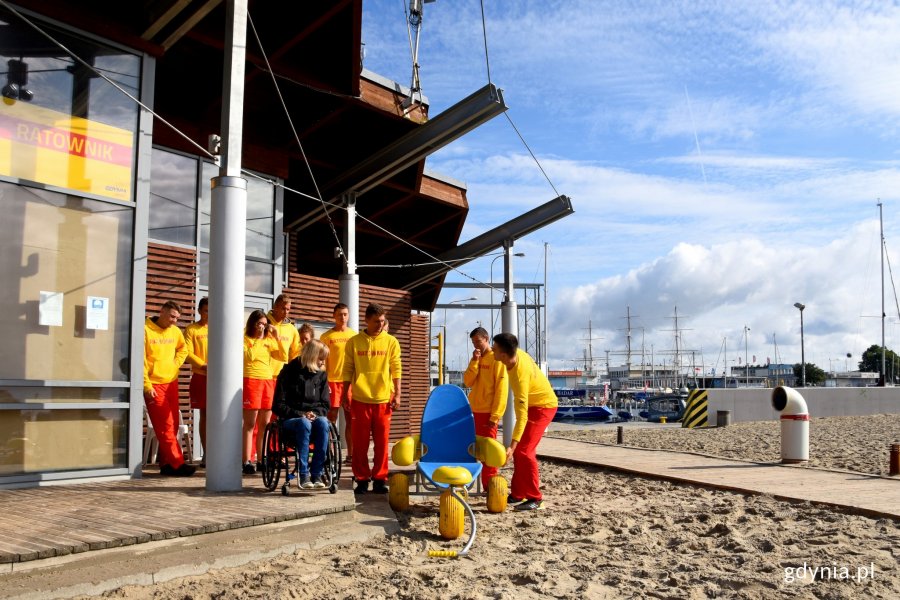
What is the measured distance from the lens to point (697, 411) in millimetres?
24703

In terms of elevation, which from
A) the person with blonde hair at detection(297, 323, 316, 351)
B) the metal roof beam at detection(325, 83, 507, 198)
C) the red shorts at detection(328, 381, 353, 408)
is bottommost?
the red shorts at detection(328, 381, 353, 408)

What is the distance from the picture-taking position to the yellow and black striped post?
2456 cm

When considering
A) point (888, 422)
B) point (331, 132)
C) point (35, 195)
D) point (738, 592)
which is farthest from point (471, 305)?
point (738, 592)

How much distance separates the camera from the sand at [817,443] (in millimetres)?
11688

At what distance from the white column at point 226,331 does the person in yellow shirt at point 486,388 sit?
2.42 metres

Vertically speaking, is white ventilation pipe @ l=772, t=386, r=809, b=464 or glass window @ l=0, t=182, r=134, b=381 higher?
glass window @ l=0, t=182, r=134, b=381

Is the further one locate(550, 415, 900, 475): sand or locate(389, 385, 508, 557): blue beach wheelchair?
locate(550, 415, 900, 475): sand

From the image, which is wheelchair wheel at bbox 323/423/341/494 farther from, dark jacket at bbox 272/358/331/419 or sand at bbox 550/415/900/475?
sand at bbox 550/415/900/475

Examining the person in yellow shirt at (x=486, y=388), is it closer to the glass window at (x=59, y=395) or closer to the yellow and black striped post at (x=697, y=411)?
the glass window at (x=59, y=395)

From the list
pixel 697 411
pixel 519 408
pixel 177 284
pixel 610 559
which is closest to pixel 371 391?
pixel 519 408

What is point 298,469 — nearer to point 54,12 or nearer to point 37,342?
point 37,342

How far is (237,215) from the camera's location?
6719 millimetres

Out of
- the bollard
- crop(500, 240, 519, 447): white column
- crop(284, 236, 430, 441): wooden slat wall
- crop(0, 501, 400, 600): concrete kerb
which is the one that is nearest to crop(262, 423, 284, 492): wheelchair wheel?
crop(0, 501, 400, 600): concrete kerb

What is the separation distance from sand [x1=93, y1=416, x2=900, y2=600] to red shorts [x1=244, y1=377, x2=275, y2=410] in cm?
A: 154
